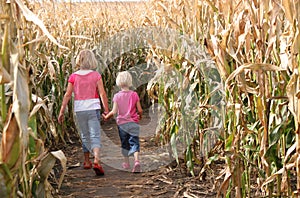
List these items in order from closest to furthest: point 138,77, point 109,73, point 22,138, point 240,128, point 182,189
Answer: point 22,138
point 240,128
point 182,189
point 109,73
point 138,77

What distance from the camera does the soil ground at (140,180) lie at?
4086 millimetres

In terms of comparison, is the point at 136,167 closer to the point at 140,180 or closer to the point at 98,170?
the point at 140,180

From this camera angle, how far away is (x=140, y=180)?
452 cm

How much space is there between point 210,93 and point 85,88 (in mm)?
2008

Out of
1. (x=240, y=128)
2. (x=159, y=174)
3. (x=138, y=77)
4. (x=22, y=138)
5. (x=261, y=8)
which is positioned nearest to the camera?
(x=22, y=138)

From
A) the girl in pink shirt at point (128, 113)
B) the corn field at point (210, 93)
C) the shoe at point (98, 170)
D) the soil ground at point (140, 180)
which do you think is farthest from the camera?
the girl in pink shirt at point (128, 113)

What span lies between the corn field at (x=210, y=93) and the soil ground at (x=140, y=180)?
20cm

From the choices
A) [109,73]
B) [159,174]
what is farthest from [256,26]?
[109,73]

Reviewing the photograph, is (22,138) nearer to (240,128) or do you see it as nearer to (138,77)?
(240,128)

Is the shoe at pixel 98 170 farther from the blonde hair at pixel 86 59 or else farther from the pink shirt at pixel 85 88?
the blonde hair at pixel 86 59

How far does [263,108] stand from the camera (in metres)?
2.56

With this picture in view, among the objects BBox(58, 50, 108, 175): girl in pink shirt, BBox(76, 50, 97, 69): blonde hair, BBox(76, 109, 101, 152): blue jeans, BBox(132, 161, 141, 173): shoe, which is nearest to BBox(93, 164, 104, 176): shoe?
BBox(58, 50, 108, 175): girl in pink shirt

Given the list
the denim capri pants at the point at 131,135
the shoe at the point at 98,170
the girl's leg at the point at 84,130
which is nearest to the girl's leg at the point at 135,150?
the denim capri pants at the point at 131,135

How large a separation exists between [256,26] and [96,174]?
274 centimetres
